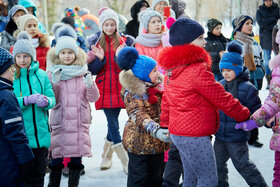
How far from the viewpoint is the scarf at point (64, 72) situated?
13.0ft

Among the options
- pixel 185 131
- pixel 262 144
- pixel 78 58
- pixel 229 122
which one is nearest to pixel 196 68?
pixel 185 131

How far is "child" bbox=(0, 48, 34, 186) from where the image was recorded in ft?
8.77

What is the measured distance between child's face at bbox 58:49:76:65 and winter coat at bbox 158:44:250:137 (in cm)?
150

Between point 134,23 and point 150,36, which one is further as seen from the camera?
point 134,23

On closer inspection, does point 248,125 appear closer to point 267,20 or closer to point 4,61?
point 4,61

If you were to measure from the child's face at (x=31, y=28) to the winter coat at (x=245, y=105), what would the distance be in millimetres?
3046

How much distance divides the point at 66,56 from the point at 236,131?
6.64 feet

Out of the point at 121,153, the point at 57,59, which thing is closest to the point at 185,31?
the point at 57,59

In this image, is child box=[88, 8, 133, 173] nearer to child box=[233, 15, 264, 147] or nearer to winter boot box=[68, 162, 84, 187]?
winter boot box=[68, 162, 84, 187]

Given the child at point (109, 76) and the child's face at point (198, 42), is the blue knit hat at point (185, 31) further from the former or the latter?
the child at point (109, 76)

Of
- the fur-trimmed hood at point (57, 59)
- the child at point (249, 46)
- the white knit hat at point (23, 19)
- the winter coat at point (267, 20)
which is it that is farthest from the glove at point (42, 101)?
the winter coat at point (267, 20)

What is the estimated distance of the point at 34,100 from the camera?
358cm

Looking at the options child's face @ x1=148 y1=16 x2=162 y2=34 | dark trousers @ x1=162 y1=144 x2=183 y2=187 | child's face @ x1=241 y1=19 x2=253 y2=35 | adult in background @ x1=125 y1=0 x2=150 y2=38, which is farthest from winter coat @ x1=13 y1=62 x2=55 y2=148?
child's face @ x1=241 y1=19 x2=253 y2=35

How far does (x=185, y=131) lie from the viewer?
288cm
